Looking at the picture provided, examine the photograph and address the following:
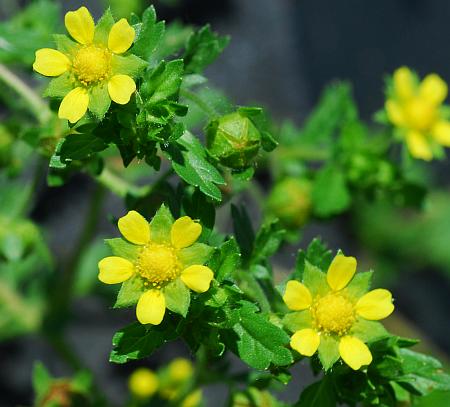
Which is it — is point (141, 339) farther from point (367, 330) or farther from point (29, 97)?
point (29, 97)

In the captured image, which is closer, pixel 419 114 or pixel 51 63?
pixel 51 63

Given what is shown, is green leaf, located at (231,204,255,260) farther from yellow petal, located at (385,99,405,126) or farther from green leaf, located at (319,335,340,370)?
yellow petal, located at (385,99,405,126)

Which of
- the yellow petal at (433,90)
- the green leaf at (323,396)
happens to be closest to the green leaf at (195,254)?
the green leaf at (323,396)

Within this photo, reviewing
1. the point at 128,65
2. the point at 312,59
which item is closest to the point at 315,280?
the point at 128,65

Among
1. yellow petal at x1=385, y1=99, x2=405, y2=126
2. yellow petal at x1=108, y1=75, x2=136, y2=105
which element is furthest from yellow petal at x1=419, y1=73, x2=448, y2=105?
yellow petal at x1=108, y1=75, x2=136, y2=105

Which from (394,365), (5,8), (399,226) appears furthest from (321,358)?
(5,8)

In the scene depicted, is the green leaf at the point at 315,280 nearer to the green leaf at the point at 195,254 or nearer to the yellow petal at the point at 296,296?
the yellow petal at the point at 296,296
